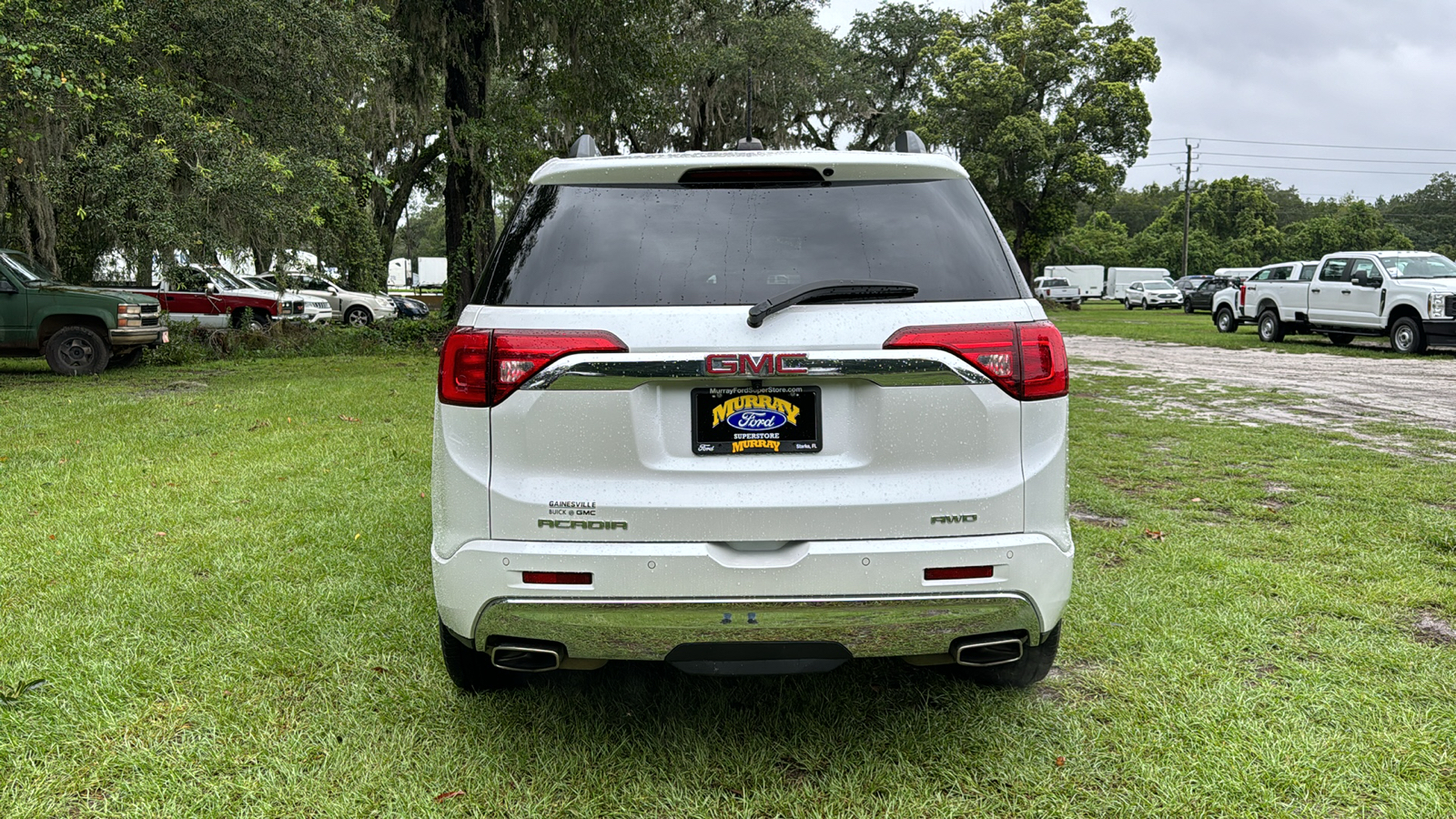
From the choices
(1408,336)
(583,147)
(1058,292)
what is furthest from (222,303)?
(1058,292)

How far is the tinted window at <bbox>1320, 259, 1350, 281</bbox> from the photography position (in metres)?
19.8

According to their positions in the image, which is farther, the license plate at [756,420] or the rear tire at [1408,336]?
the rear tire at [1408,336]

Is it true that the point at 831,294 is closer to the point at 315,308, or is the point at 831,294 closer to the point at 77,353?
the point at 77,353

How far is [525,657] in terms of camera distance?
292 centimetres

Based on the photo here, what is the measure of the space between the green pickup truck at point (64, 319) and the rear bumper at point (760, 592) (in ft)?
46.7

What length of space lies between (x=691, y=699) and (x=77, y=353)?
570 inches

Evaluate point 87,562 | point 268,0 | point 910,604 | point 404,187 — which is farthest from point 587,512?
point 404,187

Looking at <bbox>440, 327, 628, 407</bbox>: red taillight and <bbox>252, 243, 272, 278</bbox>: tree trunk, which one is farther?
<bbox>252, 243, 272, 278</bbox>: tree trunk

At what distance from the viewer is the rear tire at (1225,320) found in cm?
2584

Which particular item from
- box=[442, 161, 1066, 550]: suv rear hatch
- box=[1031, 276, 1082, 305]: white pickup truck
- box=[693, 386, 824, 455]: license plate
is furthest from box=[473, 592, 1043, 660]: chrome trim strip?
box=[1031, 276, 1082, 305]: white pickup truck

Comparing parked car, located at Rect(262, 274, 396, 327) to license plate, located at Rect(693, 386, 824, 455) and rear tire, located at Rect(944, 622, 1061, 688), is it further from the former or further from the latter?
license plate, located at Rect(693, 386, 824, 455)

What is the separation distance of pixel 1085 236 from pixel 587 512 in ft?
280

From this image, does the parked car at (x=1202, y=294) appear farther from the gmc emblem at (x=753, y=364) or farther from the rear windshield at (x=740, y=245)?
the gmc emblem at (x=753, y=364)

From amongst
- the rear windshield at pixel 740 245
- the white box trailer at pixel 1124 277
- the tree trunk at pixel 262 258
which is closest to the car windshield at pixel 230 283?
the tree trunk at pixel 262 258
